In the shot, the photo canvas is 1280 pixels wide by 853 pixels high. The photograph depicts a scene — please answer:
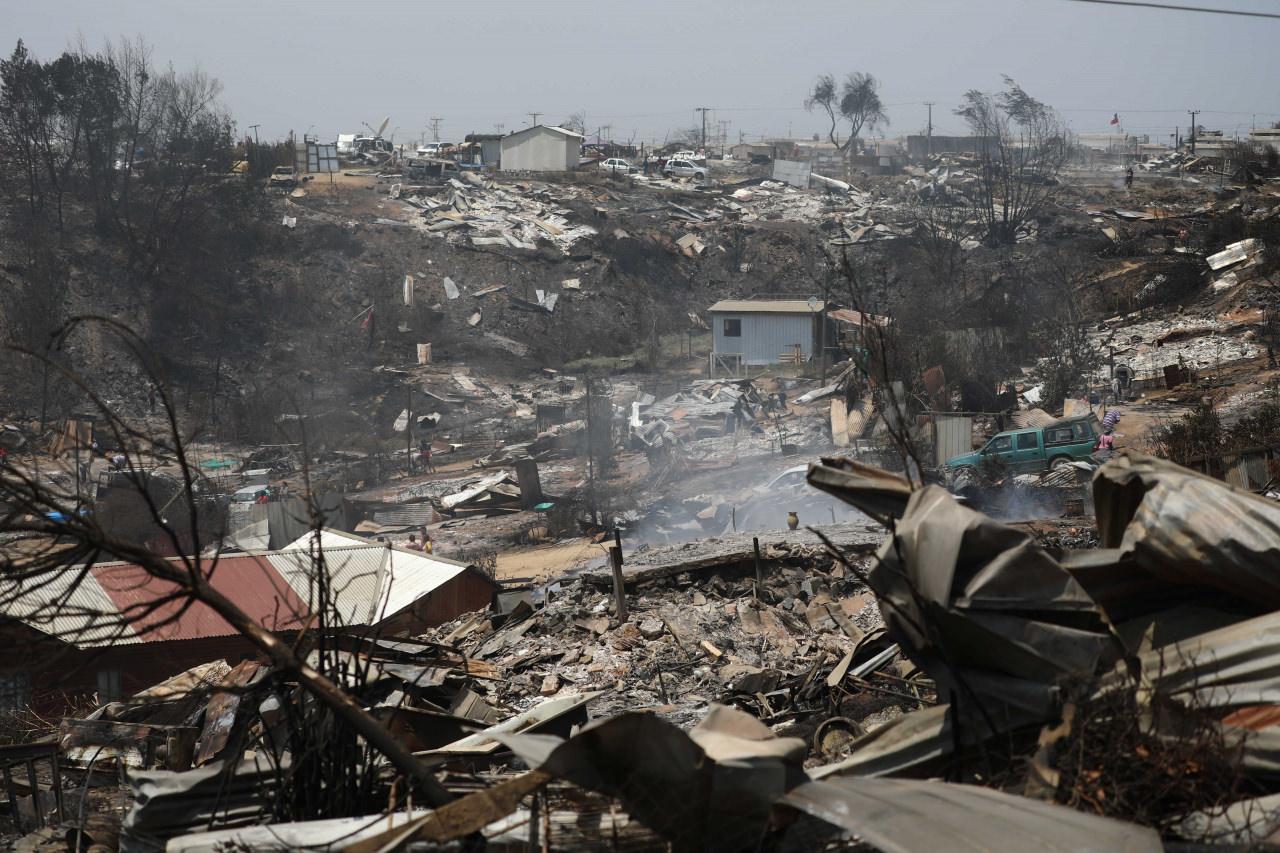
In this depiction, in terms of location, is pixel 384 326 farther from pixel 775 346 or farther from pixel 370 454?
pixel 775 346

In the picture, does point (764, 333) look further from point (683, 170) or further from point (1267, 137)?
point (1267, 137)

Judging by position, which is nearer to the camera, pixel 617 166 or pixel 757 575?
pixel 757 575

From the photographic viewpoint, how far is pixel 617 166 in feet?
163

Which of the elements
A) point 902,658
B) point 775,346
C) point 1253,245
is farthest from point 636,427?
point 902,658

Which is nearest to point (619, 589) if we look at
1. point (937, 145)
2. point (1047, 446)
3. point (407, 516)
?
point (1047, 446)

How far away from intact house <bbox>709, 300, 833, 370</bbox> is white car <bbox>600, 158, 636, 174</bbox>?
1778 cm

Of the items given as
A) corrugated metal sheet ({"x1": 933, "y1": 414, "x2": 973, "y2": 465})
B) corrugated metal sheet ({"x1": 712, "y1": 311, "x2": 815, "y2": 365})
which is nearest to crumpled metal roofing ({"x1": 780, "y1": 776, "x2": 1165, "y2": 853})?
corrugated metal sheet ({"x1": 933, "y1": 414, "x2": 973, "y2": 465})

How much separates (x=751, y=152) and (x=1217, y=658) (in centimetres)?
5665

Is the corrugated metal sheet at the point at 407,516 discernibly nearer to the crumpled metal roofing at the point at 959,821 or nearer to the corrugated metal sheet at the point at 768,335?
the corrugated metal sheet at the point at 768,335

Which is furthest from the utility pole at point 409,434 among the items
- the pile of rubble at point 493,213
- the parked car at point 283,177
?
the parked car at point 283,177

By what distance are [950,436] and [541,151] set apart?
31753 mm

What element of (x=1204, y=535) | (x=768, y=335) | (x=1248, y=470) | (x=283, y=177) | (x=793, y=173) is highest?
(x=793, y=173)

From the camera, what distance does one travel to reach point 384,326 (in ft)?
111

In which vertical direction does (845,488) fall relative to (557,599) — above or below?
above
